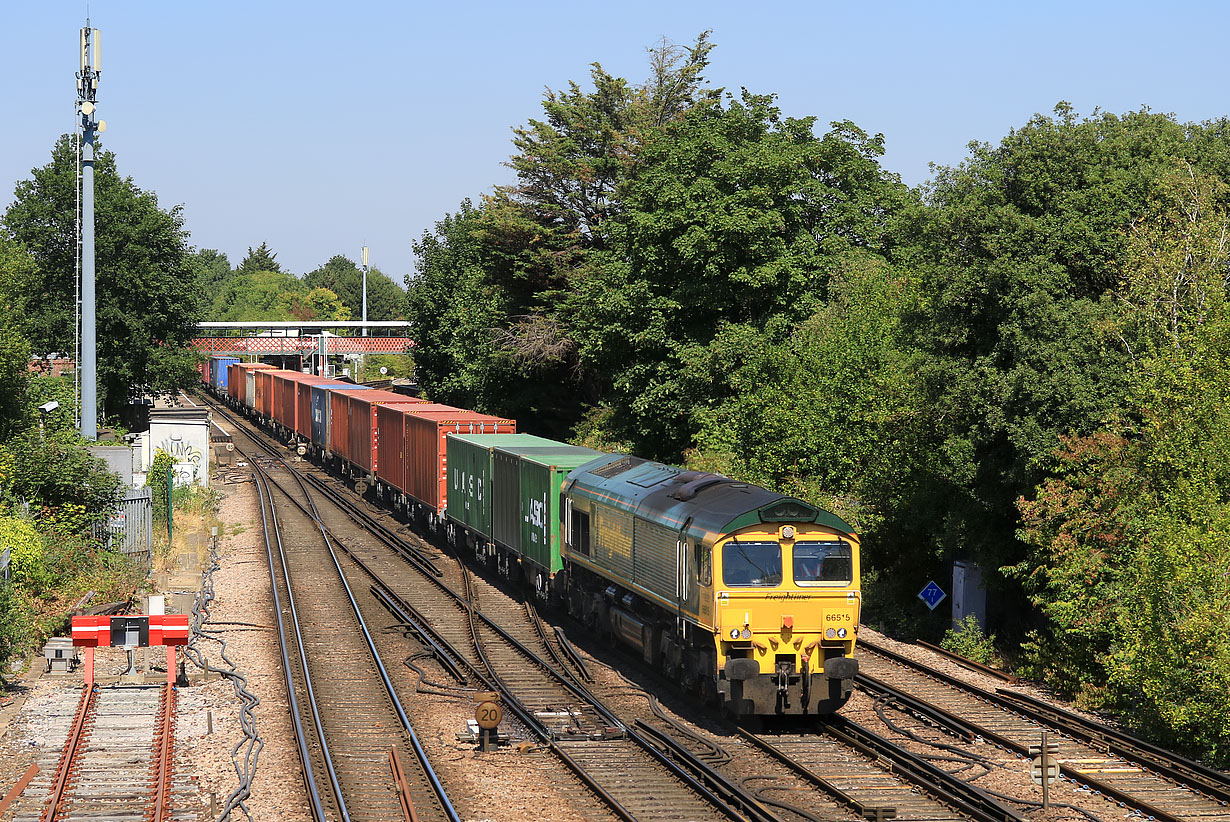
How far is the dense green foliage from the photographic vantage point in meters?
20.2

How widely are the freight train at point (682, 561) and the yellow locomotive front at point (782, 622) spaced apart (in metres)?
0.02

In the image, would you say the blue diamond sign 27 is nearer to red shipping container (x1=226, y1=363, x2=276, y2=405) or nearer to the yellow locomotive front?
the yellow locomotive front

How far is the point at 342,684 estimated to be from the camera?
20.8 m

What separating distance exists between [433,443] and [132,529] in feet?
28.3

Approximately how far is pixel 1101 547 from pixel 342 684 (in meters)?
13.6

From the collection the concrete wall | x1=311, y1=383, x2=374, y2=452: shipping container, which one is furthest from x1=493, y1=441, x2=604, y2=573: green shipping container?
x1=311, y1=383, x2=374, y2=452: shipping container

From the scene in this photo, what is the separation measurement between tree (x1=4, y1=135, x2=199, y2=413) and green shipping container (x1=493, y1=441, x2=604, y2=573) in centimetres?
2928

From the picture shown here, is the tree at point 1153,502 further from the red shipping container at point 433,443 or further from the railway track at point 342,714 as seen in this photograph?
the red shipping container at point 433,443

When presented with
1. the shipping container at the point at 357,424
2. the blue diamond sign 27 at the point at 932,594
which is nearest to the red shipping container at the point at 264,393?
the shipping container at the point at 357,424

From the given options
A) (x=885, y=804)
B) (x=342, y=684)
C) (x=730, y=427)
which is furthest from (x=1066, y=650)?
(x=730, y=427)

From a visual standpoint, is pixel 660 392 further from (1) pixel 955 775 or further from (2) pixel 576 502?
(1) pixel 955 775

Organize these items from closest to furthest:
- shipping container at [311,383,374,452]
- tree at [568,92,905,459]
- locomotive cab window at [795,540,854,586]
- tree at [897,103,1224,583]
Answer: locomotive cab window at [795,540,854,586] → tree at [897,103,1224,583] → tree at [568,92,905,459] → shipping container at [311,383,374,452]

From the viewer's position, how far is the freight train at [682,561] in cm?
1748

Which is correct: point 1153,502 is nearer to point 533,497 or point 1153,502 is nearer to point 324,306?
point 533,497
